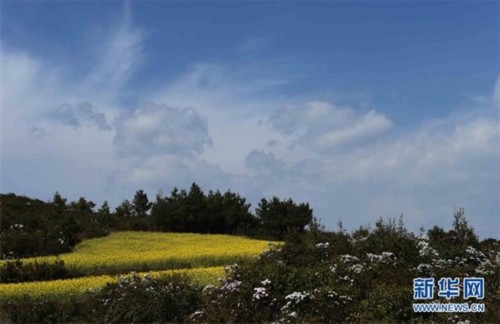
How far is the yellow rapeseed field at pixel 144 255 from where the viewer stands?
1664 centimetres

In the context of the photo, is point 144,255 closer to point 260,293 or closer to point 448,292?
point 260,293

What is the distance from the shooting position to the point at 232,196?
29375mm

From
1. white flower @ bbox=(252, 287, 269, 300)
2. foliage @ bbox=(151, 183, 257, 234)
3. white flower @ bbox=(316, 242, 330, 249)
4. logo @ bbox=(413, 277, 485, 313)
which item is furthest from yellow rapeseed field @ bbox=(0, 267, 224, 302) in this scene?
foliage @ bbox=(151, 183, 257, 234)

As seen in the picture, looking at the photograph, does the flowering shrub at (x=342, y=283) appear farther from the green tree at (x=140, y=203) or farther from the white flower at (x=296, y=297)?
the green tree at (x=140, y=203)

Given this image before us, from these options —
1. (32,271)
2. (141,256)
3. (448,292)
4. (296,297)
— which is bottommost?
(32,271)

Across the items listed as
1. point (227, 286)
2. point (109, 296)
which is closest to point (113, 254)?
point (109, 296)

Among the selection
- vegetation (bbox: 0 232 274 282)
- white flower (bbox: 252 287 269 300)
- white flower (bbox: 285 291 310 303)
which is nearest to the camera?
white flower (bbox: 285 291 310 303)

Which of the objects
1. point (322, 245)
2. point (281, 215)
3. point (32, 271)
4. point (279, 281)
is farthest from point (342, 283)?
point (281, 215)

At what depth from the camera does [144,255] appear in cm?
1781

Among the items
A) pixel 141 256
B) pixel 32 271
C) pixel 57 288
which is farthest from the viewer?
pixel 141 256

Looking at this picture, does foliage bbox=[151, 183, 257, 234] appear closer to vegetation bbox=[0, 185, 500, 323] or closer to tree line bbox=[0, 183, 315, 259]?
tree line bbox=[0, 183, 315, 259]

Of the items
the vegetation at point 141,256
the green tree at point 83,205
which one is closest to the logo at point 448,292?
the vegetation at point 141,256

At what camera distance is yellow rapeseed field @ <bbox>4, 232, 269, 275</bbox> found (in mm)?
16641

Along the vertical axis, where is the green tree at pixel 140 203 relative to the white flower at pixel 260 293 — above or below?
above
